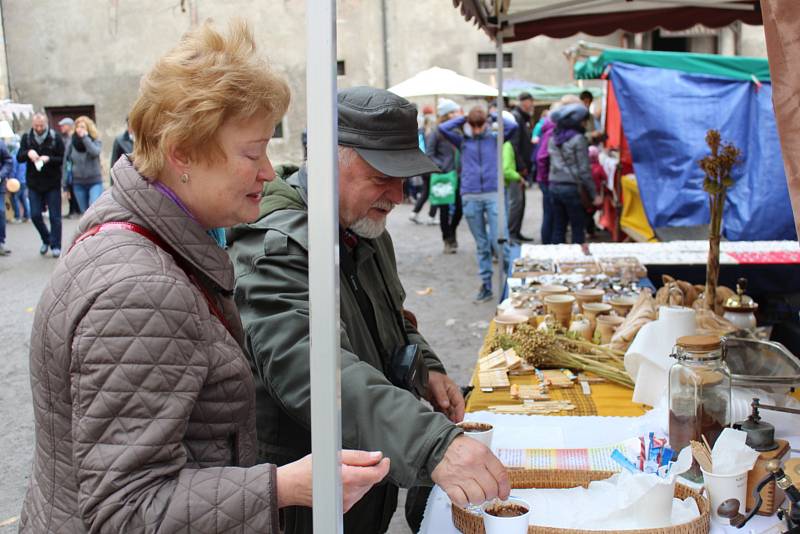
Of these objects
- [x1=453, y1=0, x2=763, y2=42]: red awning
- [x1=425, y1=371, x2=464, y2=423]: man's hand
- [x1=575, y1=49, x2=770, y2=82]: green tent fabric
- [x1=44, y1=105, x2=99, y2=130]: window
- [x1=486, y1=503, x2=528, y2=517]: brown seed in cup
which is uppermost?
[x1=453, y1=0, x2=763, y2=42]: red awning

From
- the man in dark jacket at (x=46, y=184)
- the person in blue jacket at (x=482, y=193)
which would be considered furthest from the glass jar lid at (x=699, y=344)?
the man in dark jacket at (x=46, y=184)

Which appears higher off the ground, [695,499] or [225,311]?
[225,311]

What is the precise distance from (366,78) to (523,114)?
1074 centimetres

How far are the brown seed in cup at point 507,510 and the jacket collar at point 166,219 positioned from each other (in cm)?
65

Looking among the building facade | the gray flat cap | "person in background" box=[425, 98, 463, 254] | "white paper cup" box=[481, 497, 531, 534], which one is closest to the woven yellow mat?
the gray flat cap

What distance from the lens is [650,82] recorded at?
8672mm

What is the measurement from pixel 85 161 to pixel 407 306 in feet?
20.5

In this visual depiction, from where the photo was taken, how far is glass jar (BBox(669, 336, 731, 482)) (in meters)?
1.85

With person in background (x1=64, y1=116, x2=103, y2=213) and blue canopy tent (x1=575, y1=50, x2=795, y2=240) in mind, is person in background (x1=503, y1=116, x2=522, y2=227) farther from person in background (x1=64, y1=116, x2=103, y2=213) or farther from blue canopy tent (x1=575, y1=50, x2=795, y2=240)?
person in background (x1=64, y1=116, x2=103, y2=213)

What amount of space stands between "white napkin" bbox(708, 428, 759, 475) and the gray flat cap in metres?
0.86

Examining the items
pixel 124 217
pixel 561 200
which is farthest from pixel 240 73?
pixel 561 200

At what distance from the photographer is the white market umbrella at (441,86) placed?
10484 millimetres

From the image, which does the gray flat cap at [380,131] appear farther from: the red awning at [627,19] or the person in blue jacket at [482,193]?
the person in blue jacket at [482,193]

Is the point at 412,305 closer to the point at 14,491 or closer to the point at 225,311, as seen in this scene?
the point at 14,491
